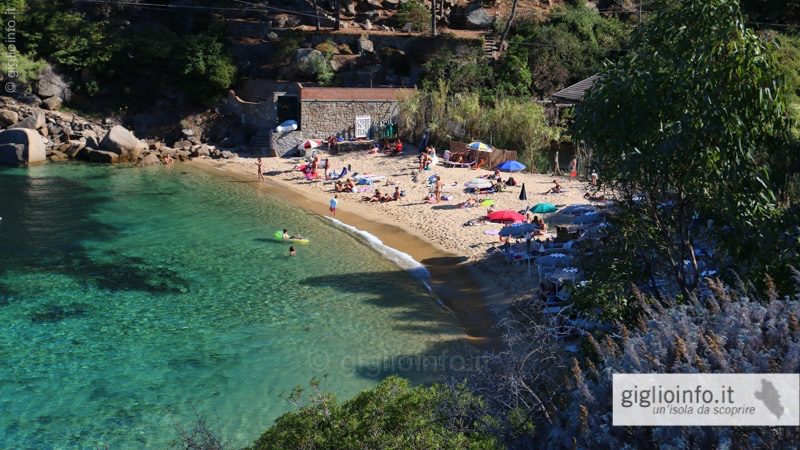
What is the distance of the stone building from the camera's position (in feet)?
130

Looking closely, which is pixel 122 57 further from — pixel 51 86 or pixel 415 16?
pixel 415 16

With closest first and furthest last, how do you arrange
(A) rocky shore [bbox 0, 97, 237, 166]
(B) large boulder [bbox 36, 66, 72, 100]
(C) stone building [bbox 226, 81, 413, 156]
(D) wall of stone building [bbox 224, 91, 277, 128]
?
(A) rocky shore [bbox 0, 97, 237, 166]
(C) stone building [bbox 226, 81, 413, 156]
(D) wall of stone building [bbox 224, 91, 277, 128]
(B) large boulder [bbox 36, 66, 72, 100]

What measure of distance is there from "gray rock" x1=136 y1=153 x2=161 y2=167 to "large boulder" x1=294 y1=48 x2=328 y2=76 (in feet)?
37.1

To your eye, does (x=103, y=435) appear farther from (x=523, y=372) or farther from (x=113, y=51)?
(x=113, y=51)

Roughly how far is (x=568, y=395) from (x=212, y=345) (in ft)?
34.2

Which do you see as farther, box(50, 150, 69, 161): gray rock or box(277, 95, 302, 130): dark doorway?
box(277, 95, 302, 130): dark doorway

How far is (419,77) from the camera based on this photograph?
152 ft

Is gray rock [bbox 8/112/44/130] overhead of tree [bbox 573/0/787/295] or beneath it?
beneath

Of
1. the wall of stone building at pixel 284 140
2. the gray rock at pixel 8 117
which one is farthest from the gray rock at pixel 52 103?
the wall of stone building at pixel 284 140

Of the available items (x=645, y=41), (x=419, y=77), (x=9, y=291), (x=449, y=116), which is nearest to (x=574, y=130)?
(x=645, y=41)

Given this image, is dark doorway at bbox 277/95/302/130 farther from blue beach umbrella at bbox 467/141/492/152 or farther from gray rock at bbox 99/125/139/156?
blue beach umbrella at bbox 467/141/492/152

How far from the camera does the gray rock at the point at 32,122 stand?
39656 mm

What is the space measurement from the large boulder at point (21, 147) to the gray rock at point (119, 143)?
10.6 feet

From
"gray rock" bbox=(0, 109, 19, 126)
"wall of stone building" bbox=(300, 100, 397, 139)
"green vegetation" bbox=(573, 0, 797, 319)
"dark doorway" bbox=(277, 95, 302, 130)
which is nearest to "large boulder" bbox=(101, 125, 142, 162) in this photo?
"gray rock" bbox=(0, 109, 19, 126)
